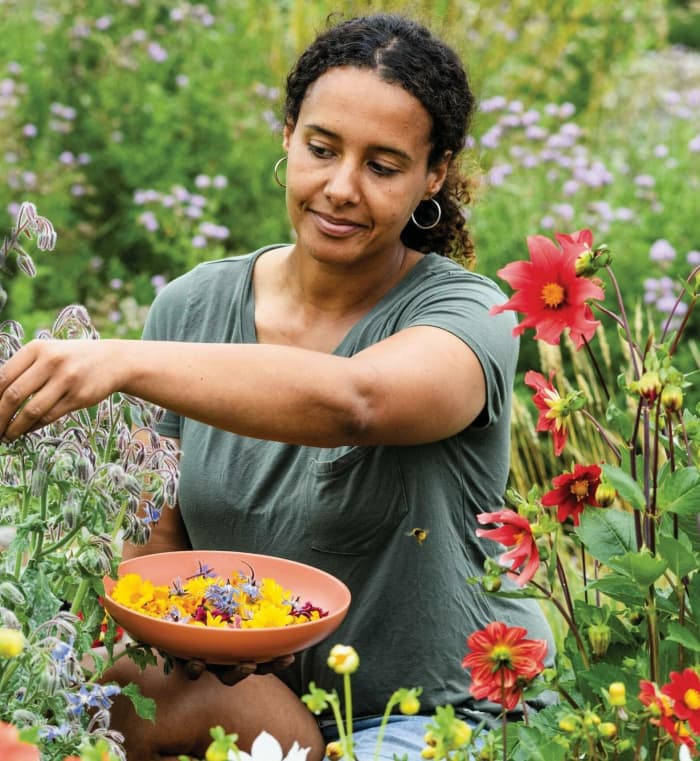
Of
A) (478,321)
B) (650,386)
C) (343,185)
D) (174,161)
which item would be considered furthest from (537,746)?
(174,161)

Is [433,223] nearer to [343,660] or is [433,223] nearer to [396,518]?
[396,518]

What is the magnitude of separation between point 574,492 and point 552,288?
0.25 m

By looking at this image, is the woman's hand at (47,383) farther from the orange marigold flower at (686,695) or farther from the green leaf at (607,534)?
the orange marigold flower at (686,695)

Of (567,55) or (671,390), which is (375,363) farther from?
(567,55)

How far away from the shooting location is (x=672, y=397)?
1.26 m

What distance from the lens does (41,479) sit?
4.53 feet

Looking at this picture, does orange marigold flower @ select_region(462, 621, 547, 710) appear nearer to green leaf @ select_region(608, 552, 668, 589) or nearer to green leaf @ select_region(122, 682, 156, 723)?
green leaf @ select_region(608, 552, 668, 589)

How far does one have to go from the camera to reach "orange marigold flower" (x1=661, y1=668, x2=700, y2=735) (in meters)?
1.21

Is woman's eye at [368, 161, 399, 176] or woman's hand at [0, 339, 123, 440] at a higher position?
woman's eye at [368, 161, 399, 176]

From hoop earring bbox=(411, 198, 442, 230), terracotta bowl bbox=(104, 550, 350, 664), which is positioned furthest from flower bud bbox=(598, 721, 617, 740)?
hoop earring bbox=(411, 198, 442, 230)

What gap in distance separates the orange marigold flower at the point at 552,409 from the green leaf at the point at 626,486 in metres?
Answer: 0.10

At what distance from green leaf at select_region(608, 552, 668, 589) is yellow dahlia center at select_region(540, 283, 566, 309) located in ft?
0.97

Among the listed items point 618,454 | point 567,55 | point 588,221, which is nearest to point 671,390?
point 618,454

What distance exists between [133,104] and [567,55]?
2.65 metres
